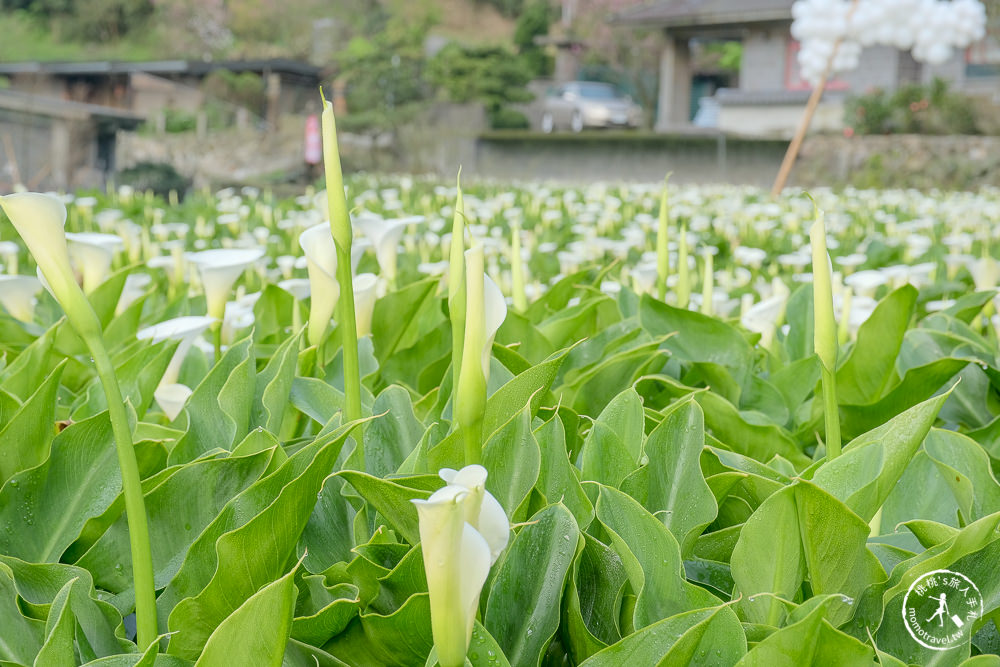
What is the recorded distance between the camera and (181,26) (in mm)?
34812

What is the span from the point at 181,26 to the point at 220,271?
122ft

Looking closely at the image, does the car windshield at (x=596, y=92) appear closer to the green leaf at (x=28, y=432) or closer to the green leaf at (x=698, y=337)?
the green leaf at (x=698, y=337)

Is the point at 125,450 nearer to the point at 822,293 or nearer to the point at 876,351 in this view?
the point at 822,293

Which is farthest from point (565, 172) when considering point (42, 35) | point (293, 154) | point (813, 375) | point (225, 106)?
point (42, 35)

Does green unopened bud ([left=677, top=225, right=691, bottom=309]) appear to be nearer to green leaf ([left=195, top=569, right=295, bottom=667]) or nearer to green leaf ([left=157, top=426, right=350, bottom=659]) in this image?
green leaf ([left=157, top=426, right=350, bottom=659])

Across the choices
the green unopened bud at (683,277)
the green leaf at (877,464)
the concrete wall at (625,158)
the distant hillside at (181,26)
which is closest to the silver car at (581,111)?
the concrete wall at (625,158)

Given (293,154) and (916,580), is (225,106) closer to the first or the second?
(293,154)

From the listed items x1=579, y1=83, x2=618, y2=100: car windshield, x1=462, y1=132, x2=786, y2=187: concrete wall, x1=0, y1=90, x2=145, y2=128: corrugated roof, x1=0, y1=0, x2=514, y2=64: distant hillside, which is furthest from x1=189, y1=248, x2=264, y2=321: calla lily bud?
x1=0, y1=0, x2=514, y2=64: distant hillside

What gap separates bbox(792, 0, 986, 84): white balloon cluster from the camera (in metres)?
5.27

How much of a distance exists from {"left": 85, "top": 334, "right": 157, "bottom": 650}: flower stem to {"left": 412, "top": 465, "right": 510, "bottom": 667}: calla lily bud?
22 cm

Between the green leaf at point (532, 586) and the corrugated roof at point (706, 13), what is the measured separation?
67.3 ft

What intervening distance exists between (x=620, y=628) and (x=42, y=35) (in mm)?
40918

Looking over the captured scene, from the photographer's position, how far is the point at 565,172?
53.3 feet

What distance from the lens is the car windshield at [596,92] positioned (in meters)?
26.4
